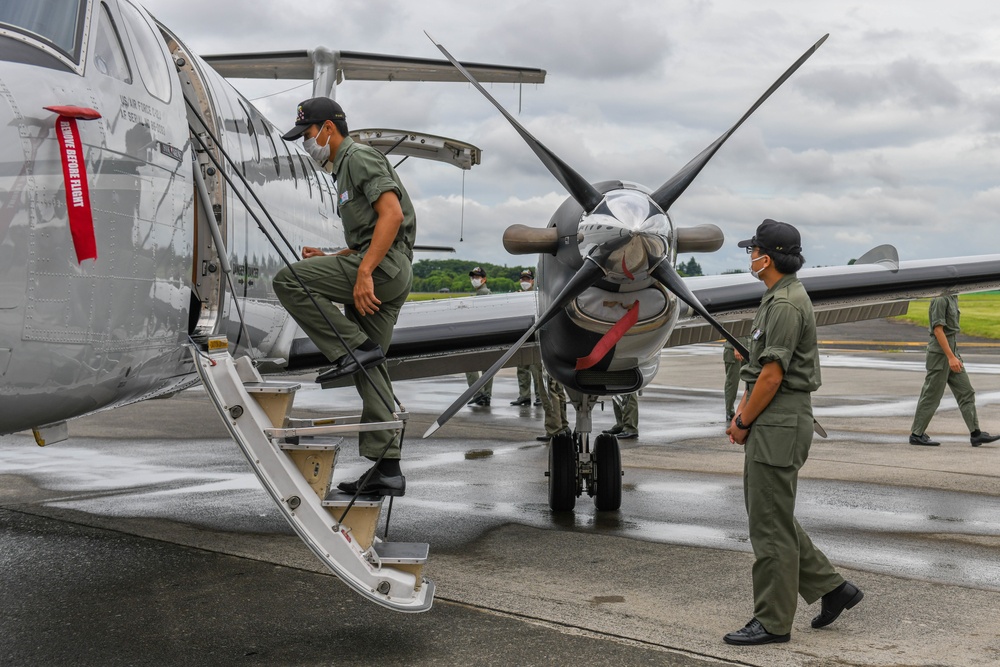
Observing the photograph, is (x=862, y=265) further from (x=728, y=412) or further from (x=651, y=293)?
(x=728, y=412)

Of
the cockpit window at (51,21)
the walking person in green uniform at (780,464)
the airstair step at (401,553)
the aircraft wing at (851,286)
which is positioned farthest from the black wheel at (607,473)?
the cockpit window at (51,21)

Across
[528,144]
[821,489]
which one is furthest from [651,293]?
[821,489]

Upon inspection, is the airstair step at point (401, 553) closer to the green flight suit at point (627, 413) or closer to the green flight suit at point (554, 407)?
the green flight suit at point (554, 407)

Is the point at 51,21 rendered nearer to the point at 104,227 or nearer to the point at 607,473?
the point at 104,227

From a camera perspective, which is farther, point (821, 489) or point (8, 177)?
point (821, 489)

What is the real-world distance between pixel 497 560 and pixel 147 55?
3.58 metres

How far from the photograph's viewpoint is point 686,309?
23.8 ft

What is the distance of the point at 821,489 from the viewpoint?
8.66 m

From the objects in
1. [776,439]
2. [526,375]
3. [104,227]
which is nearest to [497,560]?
[776,439]

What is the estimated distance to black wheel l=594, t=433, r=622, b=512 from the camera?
7.67 meters

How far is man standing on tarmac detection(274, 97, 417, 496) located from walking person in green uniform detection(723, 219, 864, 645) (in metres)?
1.74

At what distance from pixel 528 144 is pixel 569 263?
958mm

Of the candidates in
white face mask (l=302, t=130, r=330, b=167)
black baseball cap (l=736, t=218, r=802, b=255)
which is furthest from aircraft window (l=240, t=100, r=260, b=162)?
black baseball cap (l=736, t=218, r=802, b=255)

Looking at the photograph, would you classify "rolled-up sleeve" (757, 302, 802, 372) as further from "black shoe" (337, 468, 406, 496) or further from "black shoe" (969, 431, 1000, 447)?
"black shoe" (969, 431, 1000, 447)
